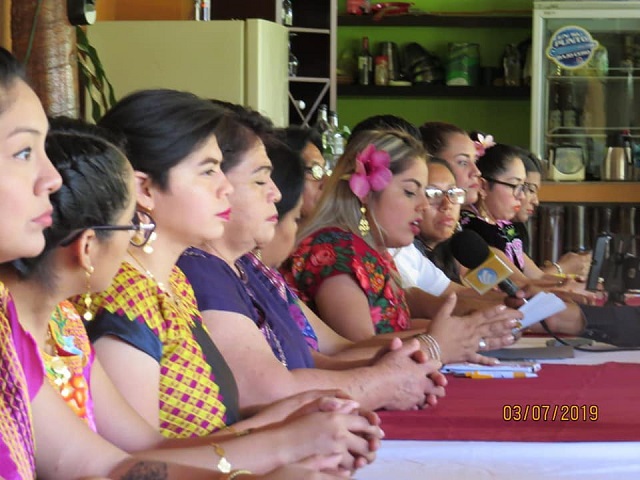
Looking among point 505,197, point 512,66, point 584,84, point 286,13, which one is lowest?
point 505,197

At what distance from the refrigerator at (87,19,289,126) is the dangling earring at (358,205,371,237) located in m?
1.91

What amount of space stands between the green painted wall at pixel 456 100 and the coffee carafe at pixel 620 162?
2.60ft

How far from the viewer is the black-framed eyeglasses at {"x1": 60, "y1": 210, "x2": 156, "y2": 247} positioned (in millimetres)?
1452

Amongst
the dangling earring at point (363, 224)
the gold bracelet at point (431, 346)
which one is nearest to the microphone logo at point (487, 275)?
the dangling earring at point (363, 224)

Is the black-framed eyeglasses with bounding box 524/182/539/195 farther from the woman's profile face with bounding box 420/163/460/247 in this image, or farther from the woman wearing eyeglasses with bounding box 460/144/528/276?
the woman's profile face with bounding box 420/163/460/247

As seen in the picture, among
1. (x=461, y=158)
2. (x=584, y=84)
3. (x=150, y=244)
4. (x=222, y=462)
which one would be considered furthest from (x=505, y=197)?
(x=222, y=462)

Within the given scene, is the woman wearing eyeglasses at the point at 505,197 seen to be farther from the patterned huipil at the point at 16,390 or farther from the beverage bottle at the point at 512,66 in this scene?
the patterned huipil at the point at 16,390

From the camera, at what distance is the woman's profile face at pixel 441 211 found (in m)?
3.55

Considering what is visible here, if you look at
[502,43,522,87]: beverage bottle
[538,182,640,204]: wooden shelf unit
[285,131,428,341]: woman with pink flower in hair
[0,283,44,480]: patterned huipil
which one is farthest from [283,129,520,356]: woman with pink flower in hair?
[502,43,522,87]: beverage bottle

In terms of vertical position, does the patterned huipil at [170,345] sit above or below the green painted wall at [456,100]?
below

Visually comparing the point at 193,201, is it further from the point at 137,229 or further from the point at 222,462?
the point at 222,462

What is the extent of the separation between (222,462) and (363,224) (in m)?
1.50

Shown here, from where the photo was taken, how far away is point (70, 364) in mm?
1487

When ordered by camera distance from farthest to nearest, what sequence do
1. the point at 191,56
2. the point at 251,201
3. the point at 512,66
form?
the point at 512,66
the point at 191,56
the point at 251,201
